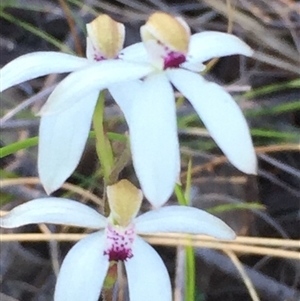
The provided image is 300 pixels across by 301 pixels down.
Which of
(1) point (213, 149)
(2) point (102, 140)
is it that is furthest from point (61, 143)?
(1) point (213, 149)

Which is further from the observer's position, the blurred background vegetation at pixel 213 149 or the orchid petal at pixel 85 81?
the blurred background vegetation at pixel 213 149

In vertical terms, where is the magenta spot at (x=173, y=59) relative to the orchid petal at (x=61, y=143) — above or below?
above

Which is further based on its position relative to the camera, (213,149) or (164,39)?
(213,149)

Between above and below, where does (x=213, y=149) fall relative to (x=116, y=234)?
above

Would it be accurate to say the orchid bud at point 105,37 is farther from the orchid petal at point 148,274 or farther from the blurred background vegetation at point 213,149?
the blurred background vegetation at point 213,149

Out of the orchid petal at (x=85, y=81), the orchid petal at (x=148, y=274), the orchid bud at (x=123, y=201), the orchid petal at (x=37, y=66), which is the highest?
the orchid petal at (x=37, y=66)

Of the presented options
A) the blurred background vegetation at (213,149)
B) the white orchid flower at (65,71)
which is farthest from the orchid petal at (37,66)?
the blurred background vegetation at (213,149)

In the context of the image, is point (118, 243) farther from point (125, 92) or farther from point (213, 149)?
point (213, 149)
